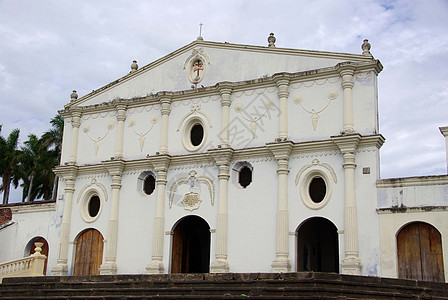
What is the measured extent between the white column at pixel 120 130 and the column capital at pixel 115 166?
43 cm

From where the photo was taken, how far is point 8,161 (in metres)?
46.8

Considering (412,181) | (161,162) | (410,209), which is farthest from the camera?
(161,162)

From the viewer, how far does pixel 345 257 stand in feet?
64.5

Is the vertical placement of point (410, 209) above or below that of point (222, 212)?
below

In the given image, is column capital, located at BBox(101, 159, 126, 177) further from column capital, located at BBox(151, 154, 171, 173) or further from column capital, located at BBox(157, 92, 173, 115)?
column capital, located at BBox(157, 92, 173, 115)

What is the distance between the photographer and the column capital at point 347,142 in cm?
2017

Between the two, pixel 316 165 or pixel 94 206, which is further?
pixel 94 206

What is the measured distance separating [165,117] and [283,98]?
205 inches

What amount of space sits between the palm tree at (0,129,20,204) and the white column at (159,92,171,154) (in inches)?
1012

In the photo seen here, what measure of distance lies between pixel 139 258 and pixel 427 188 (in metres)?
11.2

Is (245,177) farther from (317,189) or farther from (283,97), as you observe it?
(283,97)

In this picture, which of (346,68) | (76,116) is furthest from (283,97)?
(76,116)

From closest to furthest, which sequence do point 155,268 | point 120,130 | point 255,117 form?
point 155,268 < point 255,117 < point 120,130

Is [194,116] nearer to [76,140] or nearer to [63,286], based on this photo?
[76,140]
